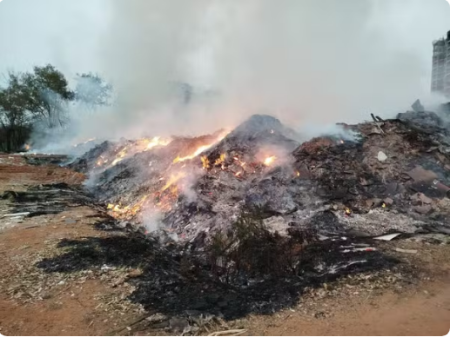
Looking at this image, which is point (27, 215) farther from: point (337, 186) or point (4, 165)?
point (4, 165)

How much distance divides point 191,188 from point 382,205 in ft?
16.4

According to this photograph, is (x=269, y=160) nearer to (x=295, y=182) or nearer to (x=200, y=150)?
(x=295, y=182)

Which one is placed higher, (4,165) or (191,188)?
(4,165)

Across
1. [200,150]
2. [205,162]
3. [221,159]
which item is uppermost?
[200,150]

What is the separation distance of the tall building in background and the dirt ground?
15854 mm

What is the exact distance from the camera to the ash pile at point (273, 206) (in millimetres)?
6016

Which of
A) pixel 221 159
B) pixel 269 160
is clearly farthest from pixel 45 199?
pixel 269 160

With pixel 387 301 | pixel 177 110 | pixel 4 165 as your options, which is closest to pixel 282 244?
pixel 387 301

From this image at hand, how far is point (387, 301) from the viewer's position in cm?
507

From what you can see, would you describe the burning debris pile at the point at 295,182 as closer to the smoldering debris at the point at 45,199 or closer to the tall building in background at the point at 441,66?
the smoldering debris at the point at 45,199

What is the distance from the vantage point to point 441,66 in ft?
64.9

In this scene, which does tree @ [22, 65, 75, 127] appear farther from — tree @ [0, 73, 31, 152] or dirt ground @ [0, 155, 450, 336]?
dirt ground @ [0, 155, 450, 336]

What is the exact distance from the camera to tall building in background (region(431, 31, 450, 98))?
19188mm

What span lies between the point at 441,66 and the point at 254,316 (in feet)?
66.9
